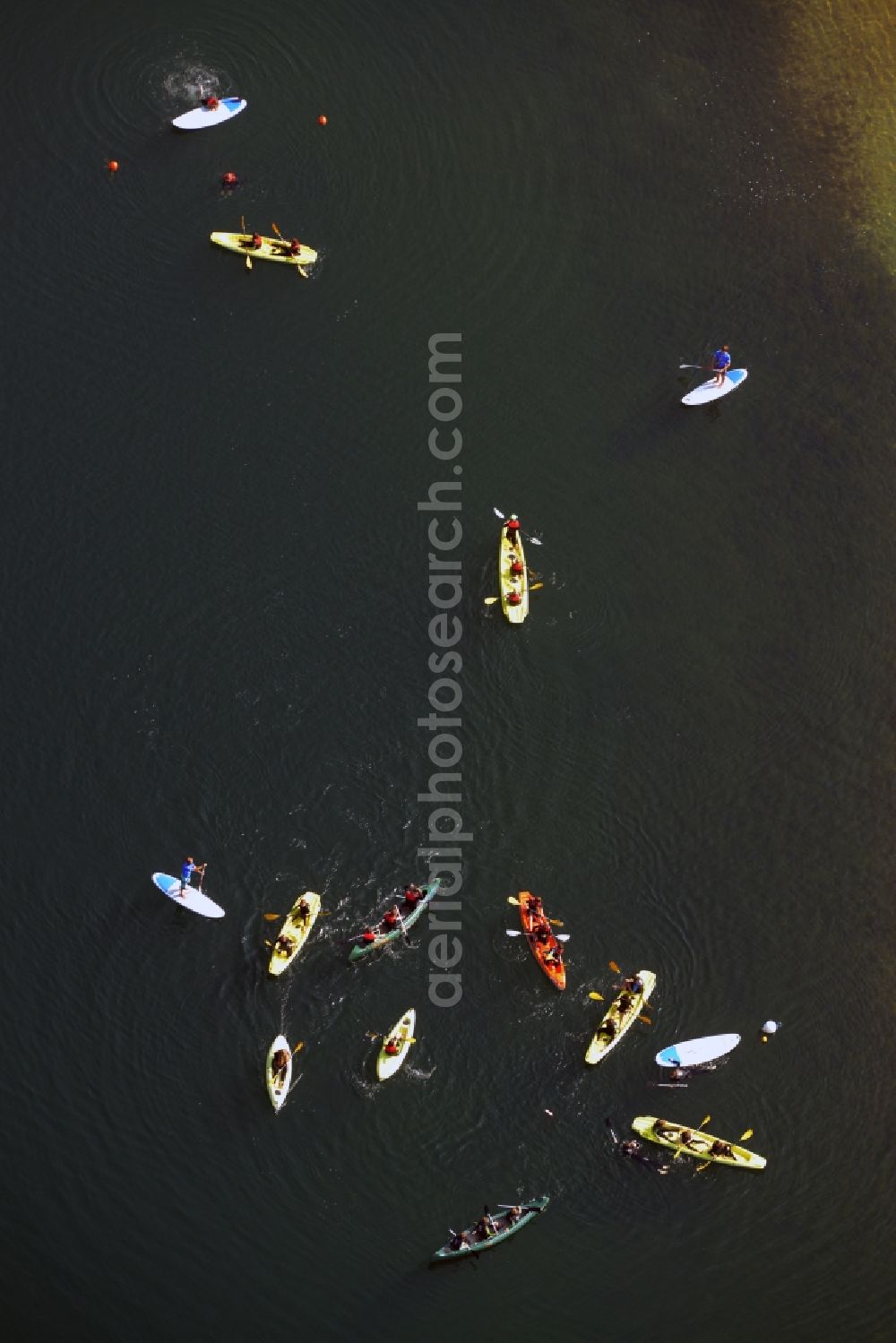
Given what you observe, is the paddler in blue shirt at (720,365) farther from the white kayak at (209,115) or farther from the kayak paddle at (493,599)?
the white kayak at (209,115)

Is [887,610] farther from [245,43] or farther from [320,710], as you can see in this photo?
[245,43]

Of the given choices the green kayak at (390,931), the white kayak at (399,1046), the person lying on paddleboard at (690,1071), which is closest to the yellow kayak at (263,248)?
the green kayak at (390,931)

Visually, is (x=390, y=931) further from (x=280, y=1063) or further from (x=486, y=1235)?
(x=486, y=1235)

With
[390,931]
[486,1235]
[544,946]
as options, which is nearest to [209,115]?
[390,931]

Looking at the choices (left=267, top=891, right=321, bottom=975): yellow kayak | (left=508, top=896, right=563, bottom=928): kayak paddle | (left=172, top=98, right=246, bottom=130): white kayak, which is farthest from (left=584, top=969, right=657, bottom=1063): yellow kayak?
(left=172, top=98, right=246, bottom=130): white kayak

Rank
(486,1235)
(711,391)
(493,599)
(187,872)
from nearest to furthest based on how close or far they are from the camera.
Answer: (486,1235), (187,872), (493,599), (711,391)

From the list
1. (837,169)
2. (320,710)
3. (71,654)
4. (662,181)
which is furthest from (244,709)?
(837,169)
